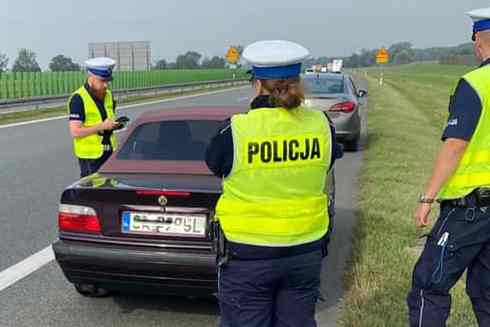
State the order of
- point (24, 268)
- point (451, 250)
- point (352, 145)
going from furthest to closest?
1. point (352, 145)
2. point (24, 268)
3. point (451, 250)

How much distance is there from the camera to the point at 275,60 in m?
2.63

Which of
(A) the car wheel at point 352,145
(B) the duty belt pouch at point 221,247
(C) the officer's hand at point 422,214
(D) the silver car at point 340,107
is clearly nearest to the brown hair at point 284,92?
(B) the duty belt pouch at point 221,247

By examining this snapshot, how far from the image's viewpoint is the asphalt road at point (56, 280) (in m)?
4.39

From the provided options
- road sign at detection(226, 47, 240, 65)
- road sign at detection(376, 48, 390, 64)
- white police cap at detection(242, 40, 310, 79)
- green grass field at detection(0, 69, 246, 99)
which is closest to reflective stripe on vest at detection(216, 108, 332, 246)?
white police cap at detection(242, 40, 310, 79)

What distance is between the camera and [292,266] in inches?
109

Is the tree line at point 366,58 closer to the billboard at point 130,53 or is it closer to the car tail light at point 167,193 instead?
the billboard at point 130,53

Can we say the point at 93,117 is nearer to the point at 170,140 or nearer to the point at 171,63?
the point at 170,140

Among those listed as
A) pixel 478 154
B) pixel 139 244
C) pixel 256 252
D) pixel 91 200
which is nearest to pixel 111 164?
pixel 91 200

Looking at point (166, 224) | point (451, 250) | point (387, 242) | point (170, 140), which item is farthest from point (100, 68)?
point (451, 250)

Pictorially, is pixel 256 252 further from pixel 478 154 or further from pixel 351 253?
pixel 351 253

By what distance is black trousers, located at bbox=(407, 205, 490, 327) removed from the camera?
3.34 meters

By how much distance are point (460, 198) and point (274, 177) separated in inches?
48.3

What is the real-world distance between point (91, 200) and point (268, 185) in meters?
1.87

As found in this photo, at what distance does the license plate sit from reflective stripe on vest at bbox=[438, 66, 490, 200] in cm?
151
